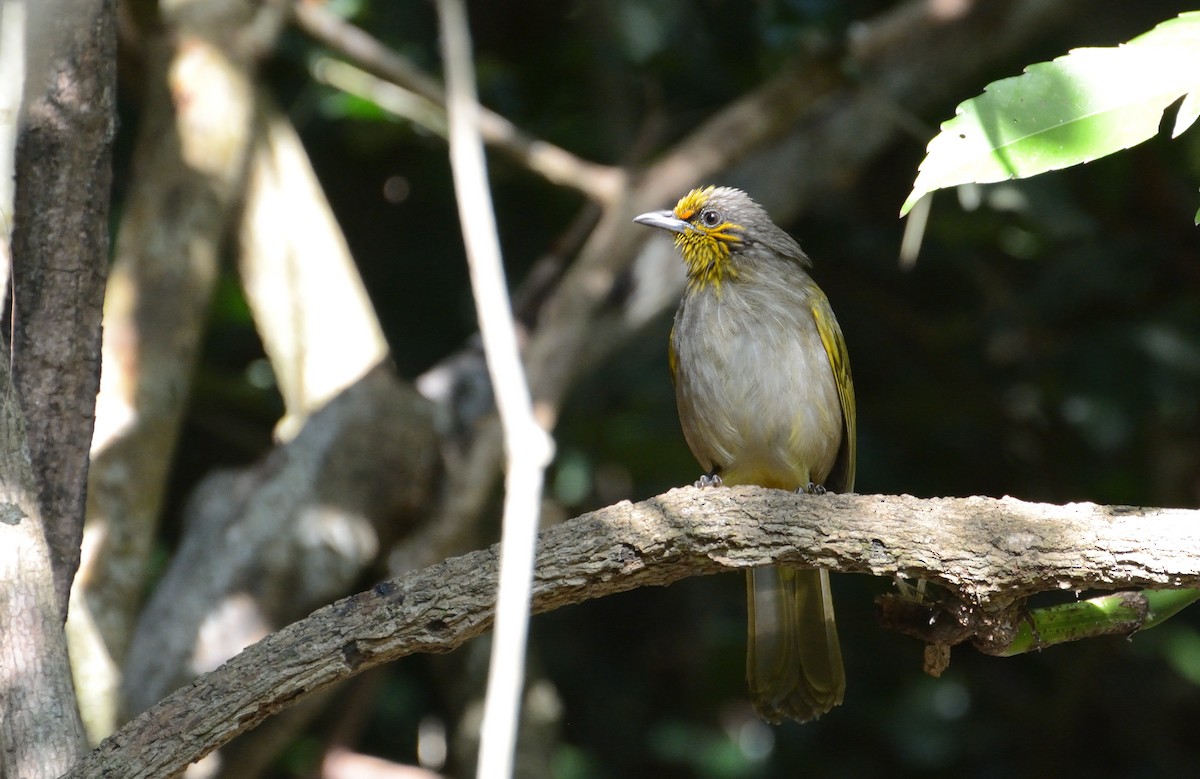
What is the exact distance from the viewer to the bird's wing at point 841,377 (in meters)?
5.38

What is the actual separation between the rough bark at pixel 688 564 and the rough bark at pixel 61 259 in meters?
0.61

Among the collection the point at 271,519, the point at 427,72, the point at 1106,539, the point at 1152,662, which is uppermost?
the point at 427,72

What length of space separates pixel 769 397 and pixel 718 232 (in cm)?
86

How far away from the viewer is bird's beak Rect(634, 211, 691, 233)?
Answer: 5.74 meters

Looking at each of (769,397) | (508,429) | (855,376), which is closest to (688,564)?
(769,397)

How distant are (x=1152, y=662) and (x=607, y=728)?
3141mm

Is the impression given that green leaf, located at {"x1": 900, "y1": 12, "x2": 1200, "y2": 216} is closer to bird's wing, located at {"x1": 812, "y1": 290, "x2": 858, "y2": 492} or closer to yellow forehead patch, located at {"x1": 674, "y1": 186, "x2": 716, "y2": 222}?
bird's wing, located at {"x1": 812, "y1": 290, "x2": 858, "y2": 492}

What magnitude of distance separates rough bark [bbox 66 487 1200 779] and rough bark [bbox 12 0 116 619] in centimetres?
61

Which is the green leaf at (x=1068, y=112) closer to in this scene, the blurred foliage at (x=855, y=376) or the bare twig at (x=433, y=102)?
the bare twig at (x=433, y=102)

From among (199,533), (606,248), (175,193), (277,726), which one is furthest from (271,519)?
(606,248)

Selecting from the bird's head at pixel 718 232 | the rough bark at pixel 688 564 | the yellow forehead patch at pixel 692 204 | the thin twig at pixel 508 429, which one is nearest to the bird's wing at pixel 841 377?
the bird's head at pixel 718 232

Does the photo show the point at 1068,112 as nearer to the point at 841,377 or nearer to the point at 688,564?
the point at 688,564

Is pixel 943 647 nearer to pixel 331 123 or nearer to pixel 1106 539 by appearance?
pixel 1106 539

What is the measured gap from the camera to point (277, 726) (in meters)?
5.76
